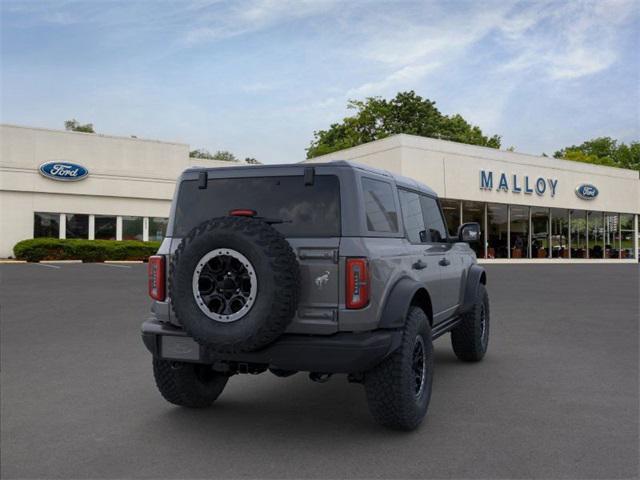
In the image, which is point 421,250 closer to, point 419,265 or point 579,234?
point 419,265

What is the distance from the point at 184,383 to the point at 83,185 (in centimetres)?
3416

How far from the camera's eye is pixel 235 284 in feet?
13.3

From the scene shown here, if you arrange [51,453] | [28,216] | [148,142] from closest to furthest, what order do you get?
[51,453], [28,216], [148,142]

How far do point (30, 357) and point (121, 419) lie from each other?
291 cm

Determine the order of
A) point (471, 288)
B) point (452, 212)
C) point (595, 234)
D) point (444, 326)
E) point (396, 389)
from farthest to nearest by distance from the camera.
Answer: point (595, 234)
point (452, 212)
point (471, 288)
point (444, 326)
point (396, 389)

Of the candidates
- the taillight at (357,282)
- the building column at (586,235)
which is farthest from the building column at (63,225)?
the building column at (586,235)

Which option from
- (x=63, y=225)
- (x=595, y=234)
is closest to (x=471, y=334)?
(x=63, y=225)

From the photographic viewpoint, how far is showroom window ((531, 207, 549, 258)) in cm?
4184

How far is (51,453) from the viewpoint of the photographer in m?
3.93

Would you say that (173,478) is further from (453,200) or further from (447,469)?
(453,200)

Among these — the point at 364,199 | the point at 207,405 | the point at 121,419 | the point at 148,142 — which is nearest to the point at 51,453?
the point at 121,419

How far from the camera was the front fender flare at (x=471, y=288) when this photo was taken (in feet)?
21.5

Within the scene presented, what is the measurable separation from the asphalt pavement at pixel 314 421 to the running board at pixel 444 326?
518mm

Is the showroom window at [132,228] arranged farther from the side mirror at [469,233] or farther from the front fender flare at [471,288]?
the side mirror at [469,233]
